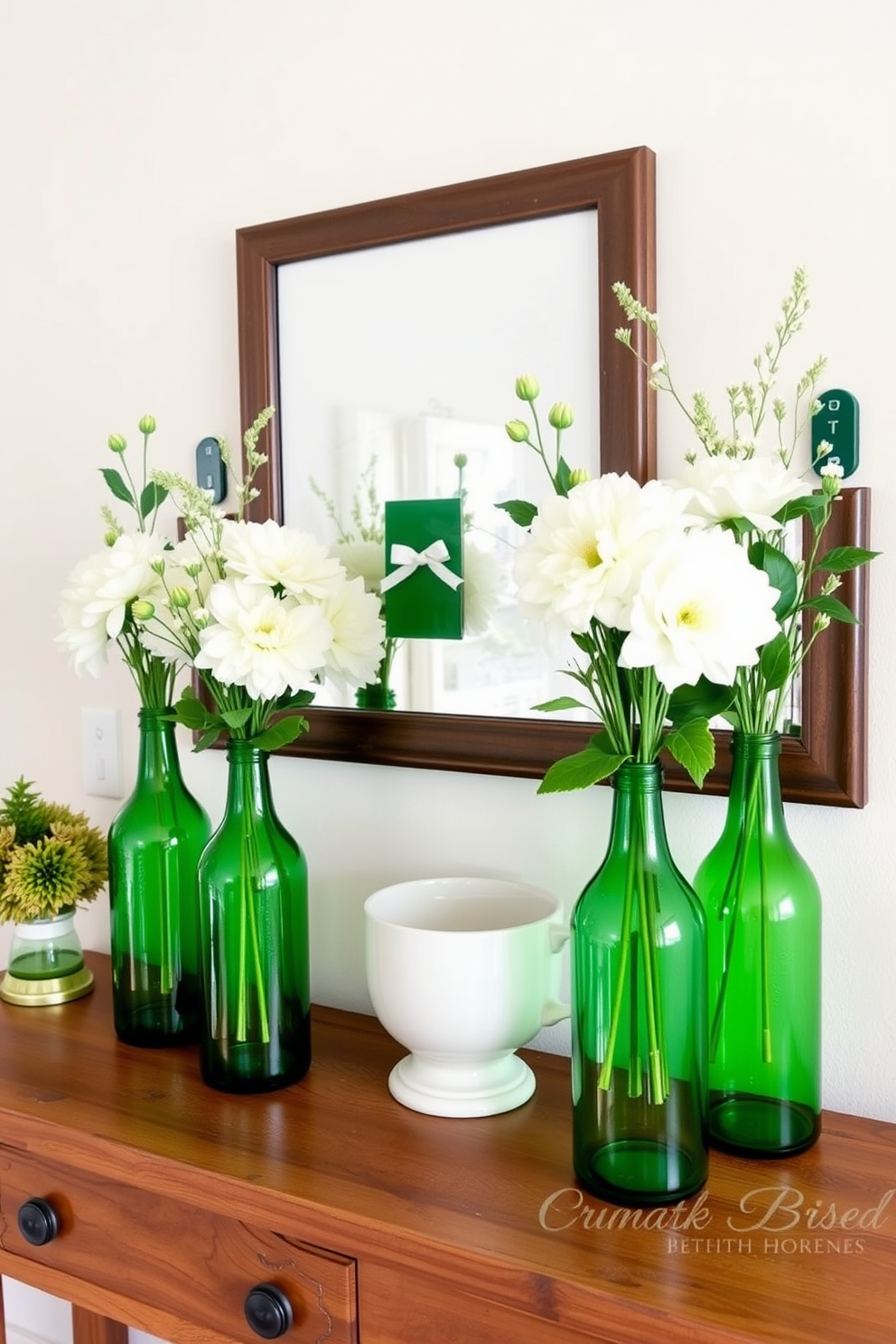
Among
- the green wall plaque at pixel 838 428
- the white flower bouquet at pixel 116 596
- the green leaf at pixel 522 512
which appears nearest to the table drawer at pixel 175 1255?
the white flower bouquet at pixel 116 596

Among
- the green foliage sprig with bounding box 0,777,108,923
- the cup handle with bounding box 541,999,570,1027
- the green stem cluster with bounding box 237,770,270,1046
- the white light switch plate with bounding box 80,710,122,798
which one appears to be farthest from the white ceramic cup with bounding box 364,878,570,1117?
the white light switch plate with bounding box 80,710,122,798

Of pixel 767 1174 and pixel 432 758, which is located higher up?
pixel 432 758

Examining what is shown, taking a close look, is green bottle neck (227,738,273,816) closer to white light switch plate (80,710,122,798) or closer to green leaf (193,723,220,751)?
green leaf (193,723,220,751)

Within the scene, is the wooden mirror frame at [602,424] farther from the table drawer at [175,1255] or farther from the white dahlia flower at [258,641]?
the table drawer at [175,1255]

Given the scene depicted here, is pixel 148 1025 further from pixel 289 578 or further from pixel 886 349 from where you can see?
pixel 886 349

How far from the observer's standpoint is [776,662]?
3.23 feet

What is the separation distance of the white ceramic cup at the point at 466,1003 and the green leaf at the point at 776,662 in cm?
30

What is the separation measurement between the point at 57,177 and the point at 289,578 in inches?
31.8

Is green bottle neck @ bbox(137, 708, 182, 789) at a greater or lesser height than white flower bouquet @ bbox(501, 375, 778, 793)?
lesser

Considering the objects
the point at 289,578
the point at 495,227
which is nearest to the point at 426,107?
the point at 495,227

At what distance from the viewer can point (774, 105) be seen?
3.53 feet

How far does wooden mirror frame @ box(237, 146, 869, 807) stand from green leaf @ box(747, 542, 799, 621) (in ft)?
0.36

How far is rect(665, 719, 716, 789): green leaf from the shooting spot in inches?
35.0

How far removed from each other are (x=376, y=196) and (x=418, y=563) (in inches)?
16.2
